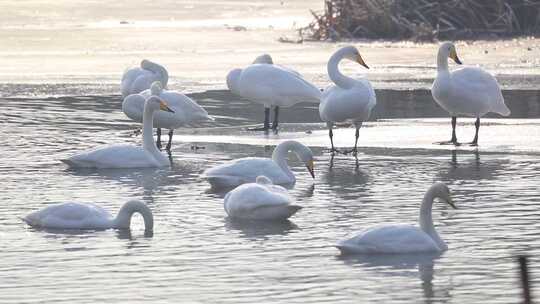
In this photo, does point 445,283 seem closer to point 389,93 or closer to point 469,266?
point 469,266

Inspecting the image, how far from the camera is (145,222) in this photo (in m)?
11.3

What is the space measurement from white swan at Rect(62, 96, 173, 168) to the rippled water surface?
0.12 meters

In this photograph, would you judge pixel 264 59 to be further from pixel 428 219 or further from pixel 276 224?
pixel 428 219

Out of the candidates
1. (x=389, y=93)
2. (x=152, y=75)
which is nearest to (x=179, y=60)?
(x=389, y=93)

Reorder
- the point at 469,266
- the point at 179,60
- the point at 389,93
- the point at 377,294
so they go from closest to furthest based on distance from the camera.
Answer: the point at 377,294
the point at 469,266
the point at 389,93
the point at 179,60

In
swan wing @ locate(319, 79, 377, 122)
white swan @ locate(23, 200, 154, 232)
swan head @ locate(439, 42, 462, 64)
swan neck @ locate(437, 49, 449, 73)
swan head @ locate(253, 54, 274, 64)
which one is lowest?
white swan @ locate(23, 200, 154, 232)

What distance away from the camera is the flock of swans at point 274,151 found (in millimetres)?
10602

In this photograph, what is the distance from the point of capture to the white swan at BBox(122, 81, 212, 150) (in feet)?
52.3

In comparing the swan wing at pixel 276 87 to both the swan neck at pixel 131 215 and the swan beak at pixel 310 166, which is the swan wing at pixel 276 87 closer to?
the swan beak at pixel 310 166

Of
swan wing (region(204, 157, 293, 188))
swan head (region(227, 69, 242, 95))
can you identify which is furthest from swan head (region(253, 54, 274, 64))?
swan wing (region(204, 157, 293, 188))

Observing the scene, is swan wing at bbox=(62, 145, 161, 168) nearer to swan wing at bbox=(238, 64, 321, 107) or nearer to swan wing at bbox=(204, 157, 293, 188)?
swan wing at bbox=(204, 157, 293, 188)

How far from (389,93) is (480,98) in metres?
4.70

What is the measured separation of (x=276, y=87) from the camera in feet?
57.1

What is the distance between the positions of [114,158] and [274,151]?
5.66ft
